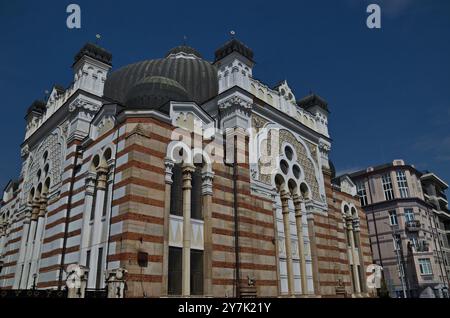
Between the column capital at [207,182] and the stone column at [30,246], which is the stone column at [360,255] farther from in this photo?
the stone column at [30,246]

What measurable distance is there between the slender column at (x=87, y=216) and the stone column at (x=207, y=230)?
549 cm

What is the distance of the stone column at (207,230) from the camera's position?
51.3 ft

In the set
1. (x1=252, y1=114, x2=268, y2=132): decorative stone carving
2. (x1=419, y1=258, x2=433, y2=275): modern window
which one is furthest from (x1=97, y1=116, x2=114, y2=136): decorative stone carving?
(x1=419, y1=258, x2=433, y2=275): modern window

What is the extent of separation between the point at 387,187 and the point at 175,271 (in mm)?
38763

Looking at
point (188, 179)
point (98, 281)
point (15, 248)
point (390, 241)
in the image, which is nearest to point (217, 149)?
point (188, 179)

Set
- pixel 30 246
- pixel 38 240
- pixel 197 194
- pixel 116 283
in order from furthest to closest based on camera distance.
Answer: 1. pixel 30 246
2. pixel 38 240
3. pixel 197 194
4. pixel 116 283

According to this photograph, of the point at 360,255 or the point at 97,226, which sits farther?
the point at 360,255

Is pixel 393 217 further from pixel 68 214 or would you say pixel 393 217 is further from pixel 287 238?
pixel 68 214

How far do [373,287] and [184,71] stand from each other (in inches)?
877

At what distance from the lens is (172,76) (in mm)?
24938

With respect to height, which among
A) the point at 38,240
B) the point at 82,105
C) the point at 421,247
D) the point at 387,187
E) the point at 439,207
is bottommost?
the point at 38,240

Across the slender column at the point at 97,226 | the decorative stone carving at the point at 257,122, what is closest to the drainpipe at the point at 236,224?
the decorative stone carving at the point at 257,122

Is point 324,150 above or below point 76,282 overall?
above

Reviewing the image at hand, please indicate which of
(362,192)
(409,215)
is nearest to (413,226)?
(409,215)
